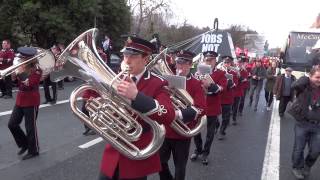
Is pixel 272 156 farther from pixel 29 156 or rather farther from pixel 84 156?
pixel 29 156

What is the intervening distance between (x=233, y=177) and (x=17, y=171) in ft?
10.00

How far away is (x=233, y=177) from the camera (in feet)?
Result: 21.2

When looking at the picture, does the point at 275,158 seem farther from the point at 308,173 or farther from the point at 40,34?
the point at 40,34

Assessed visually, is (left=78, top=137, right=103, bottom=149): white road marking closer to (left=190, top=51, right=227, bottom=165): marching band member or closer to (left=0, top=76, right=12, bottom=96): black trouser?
(left=190, top=51, right=227, bottom=165): marching band member

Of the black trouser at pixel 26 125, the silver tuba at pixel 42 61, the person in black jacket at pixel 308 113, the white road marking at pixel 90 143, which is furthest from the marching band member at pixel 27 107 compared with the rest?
the person in black jacket at pixel 308 113

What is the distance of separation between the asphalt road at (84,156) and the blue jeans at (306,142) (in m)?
0.29

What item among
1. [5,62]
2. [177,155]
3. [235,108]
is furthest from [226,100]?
[5,62]

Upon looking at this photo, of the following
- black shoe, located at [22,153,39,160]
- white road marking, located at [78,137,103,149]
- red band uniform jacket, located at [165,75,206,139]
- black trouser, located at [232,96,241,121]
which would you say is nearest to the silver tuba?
black shoe, located at [22,153,39,160]

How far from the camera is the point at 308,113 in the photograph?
6293 millimetres

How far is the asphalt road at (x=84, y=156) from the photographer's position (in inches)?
245

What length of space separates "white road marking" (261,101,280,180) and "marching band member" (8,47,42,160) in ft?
11.6

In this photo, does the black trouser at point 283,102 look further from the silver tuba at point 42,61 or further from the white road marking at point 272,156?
the silver tuba at point 42,61

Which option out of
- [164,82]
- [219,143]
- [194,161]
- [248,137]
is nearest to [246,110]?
[248,137]

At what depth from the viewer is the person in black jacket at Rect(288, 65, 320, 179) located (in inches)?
246
